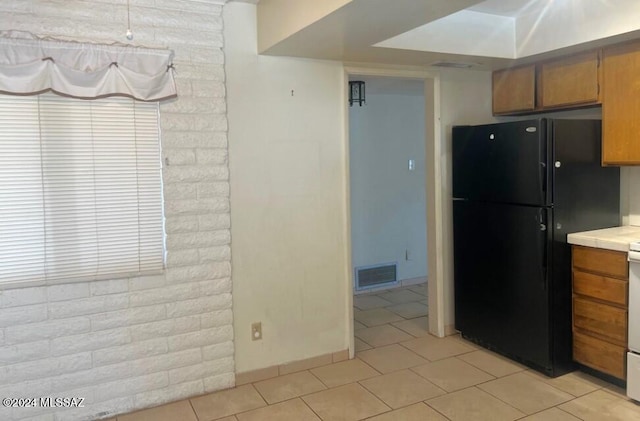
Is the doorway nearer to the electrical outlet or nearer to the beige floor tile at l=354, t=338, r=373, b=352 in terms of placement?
the beige floor tile at l=354, t=338, r=373, b=352

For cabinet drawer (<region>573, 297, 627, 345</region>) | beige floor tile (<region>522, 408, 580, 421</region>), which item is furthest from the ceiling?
beige floor tile (<region>522, 408, 580, 421</region>)

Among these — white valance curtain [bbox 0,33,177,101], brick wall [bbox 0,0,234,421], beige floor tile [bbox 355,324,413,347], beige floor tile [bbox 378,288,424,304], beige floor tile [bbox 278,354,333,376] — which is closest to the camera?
white valance curtain [bbox 0,33,177,101]

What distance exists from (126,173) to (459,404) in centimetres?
224

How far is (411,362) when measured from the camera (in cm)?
329

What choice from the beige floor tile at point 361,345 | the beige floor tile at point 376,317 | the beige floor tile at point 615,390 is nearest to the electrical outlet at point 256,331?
the beige floor tile at point 361,345

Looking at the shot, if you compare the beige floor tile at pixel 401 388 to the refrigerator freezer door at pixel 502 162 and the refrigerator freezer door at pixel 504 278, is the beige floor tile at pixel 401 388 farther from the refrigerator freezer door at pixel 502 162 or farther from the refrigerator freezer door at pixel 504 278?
the refrigerator freezer door at pixel 502 162

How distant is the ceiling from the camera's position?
219 cm

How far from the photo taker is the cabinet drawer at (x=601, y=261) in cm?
Result: 269

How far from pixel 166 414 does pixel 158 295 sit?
0.65 m

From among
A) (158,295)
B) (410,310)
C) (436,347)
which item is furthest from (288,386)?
(410,310)

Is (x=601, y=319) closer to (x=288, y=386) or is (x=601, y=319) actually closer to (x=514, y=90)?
(x=514, y=90)

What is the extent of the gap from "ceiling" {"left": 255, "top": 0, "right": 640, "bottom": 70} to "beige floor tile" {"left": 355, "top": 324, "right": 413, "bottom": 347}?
6.70ft

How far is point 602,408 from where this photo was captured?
2.62 metres

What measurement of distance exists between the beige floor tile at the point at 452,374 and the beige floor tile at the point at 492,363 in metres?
0.06
